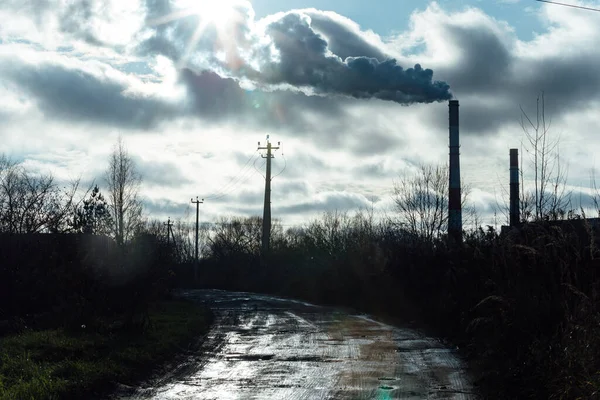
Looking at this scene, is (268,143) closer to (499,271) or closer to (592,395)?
(499,271)

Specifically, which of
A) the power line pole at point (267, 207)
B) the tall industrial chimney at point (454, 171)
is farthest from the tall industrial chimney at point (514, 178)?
the power line pole at point (267, 207)

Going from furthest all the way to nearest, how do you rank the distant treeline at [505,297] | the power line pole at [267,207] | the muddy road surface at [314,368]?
the power line pole at [267,207]
the muddy road surface at [314,368]
the distant treeline at [505,297]

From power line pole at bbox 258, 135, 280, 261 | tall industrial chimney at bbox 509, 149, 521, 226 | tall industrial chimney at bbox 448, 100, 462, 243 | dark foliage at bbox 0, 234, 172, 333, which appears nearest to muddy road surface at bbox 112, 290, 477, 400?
dark foliage at bbox 0, 234, 172, 333

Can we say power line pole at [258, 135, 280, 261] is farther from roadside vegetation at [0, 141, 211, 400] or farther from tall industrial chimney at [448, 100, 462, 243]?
roadside vegetation at [0, 141, 211, 400]

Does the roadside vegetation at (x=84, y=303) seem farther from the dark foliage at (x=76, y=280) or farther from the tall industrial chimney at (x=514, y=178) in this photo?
the tall industrial chimney at (x=514, y=178)

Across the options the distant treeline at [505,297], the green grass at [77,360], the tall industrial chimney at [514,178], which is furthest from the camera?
the tall industrial chimney at [514,178]

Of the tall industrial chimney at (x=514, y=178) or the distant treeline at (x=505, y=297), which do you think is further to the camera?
the tall industrial chimney at (x=514, y=178)

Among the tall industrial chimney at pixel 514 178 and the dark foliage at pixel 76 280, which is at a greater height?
the tall industrial chimney at pixel 514 178

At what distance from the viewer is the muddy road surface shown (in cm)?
1012

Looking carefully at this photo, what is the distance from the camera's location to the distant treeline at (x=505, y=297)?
8.66 metres

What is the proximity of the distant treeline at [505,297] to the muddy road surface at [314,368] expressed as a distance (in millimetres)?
791

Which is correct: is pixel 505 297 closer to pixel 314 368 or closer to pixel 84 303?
pixel 314 368

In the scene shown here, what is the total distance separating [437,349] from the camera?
15336 mm

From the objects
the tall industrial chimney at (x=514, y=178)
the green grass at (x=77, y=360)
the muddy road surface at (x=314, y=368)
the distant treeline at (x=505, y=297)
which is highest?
the tall industrial chimney at (x=514, y=178)
